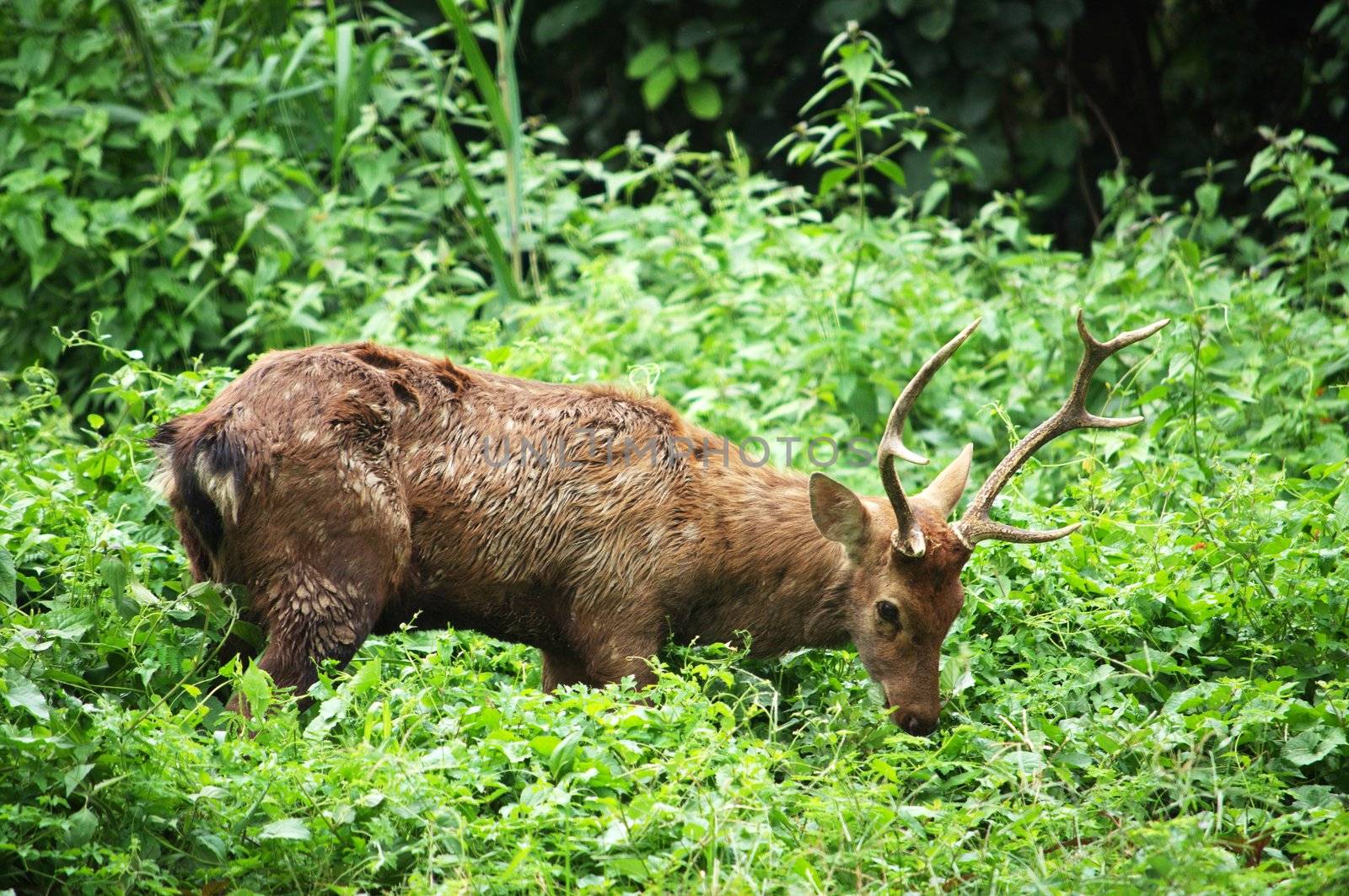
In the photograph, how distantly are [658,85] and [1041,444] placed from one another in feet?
20.0

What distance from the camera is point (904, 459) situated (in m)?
4.93

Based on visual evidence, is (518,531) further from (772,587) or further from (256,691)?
(256,691)

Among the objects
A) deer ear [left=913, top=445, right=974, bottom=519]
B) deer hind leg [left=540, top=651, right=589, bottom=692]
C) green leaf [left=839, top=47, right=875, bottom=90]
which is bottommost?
deer hind leg [left=540, top=651, right=589, bottom=692]

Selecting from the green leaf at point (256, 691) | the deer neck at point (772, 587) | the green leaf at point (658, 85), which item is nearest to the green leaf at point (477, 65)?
the green leaf at point (658, 85)

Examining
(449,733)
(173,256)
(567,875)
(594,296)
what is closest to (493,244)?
(594,296)

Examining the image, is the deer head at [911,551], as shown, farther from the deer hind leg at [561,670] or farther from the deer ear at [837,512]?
the deer hind leg at [561,670]

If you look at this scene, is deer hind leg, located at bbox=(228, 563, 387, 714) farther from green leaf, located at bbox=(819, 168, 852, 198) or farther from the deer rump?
green leaf, located at bbox=(819, 168, 852, 198)

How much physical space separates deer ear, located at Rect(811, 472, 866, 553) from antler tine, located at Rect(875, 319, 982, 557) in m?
0.15

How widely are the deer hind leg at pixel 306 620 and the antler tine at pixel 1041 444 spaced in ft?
6.74

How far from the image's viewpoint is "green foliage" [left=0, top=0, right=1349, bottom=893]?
376cm

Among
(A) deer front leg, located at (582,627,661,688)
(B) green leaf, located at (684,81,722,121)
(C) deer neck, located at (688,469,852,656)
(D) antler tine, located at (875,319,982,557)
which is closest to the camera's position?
(D) antler tine, located at (875,319,982,557)

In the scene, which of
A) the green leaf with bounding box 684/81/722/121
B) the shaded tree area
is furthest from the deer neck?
the green leaf with bounding box 684/81/722/121

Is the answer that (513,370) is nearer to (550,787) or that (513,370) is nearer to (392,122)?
(550,787)

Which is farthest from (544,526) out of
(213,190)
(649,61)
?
(649,61)
